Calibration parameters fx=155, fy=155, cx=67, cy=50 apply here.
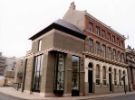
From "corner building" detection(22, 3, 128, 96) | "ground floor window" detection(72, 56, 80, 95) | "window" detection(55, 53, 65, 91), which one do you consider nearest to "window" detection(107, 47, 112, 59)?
"corner building" detection(22, 3, 128, 96)

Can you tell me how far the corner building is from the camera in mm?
19406

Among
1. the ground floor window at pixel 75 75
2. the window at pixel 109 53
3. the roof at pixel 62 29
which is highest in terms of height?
the roof at pixel 62 29

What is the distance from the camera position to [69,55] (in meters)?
21.0

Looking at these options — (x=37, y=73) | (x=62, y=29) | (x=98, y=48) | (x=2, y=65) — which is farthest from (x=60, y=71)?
(x=2, y=65)

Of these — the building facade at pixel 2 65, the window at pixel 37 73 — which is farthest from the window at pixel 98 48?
the building facade at pixel 2 65

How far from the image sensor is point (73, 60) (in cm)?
2162

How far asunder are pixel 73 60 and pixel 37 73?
523 centimetres

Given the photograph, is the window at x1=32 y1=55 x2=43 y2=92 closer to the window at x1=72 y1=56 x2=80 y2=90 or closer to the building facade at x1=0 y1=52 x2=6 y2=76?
the window at x1=72 y1=56 x2=80 y2=90

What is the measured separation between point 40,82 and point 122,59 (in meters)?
21.4

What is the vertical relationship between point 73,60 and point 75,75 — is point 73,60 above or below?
above

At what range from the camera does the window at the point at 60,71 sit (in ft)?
62.8

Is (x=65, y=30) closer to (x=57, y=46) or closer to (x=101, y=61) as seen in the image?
(x=57, y=46)

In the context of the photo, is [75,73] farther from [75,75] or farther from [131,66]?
[131,66]

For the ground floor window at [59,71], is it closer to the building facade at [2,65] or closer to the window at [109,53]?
the window at [109,53]
